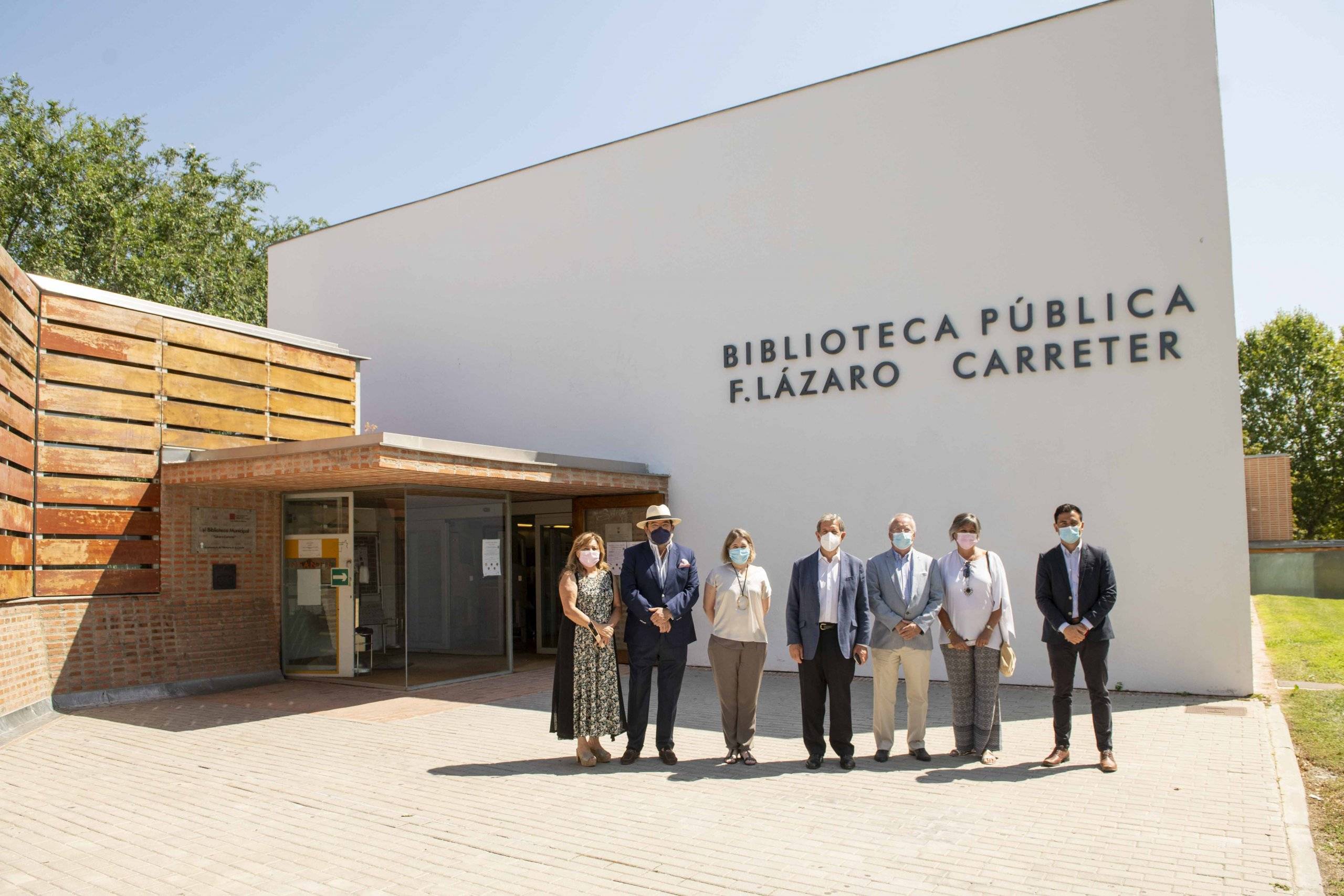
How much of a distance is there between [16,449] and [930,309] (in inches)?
370

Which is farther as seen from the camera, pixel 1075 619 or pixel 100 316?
pixel 100 316

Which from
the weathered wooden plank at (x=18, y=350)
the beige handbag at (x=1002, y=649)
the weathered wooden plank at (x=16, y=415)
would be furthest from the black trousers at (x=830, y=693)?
the weathered wooden plank at (x=18, y=350)

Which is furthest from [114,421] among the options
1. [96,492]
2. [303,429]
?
[303,429]

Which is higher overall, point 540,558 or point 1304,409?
point 1304,409

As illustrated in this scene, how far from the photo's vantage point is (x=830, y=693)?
683cm

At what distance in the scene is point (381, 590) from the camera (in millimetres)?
11859

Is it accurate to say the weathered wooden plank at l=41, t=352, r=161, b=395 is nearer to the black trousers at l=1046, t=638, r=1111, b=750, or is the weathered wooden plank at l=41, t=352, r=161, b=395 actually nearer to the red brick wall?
the black trousers at l=1046, t=638, r=1111, b=750

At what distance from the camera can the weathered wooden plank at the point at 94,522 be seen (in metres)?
9.91

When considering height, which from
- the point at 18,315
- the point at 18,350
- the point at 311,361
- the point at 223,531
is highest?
the point at 311,361

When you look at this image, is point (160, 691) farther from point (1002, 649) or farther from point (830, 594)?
point (1002, 649)

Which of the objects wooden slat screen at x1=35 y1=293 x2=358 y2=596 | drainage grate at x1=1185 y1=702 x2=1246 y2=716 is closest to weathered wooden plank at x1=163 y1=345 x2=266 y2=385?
wooden slat screen at x1=35 y1=293 x2=358 y2=596

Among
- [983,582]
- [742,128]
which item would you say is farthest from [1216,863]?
[742,128]

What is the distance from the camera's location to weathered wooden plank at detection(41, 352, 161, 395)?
10.1m

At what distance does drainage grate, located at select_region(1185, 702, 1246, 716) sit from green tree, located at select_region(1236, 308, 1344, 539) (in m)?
36.3
